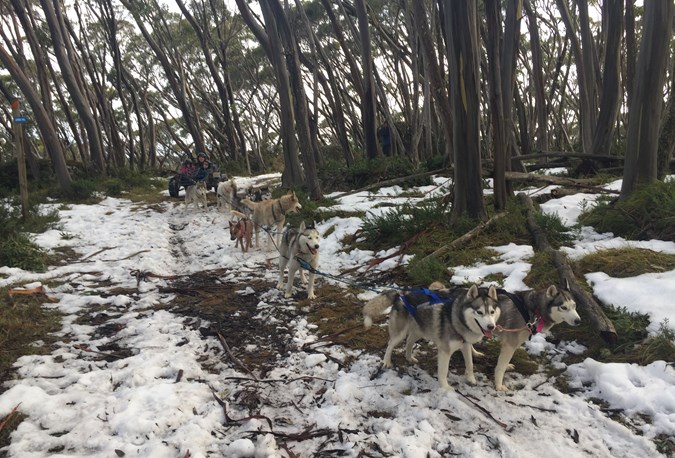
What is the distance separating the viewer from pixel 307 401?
355 cm

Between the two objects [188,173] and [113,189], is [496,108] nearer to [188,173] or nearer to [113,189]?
[188,173]

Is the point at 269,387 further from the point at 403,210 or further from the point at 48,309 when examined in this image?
the point at 403,210

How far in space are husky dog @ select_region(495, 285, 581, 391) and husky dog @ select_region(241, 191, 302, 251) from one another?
20.1 ft

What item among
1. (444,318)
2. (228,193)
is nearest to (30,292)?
(444,318)

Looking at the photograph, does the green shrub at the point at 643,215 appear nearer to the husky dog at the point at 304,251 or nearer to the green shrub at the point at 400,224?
the green shrub at the point at 400,224

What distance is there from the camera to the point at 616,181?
8.20 meters

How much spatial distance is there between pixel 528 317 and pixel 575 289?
116cm

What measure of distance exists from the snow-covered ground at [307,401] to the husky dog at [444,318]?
297 millimetres

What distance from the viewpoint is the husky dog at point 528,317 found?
3.55 meters

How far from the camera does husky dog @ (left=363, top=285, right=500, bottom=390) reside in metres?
3.47

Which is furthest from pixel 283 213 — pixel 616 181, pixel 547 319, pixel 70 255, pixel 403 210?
pixel 616 181

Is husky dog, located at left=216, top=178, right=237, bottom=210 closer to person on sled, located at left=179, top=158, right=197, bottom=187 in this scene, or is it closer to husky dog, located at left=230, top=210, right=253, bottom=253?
person on sled, located at left=179, top=158, right=197, bottom=187

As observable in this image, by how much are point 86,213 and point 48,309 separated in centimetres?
774

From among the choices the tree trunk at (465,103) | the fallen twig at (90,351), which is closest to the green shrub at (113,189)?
the fallen twig at (90,351)
